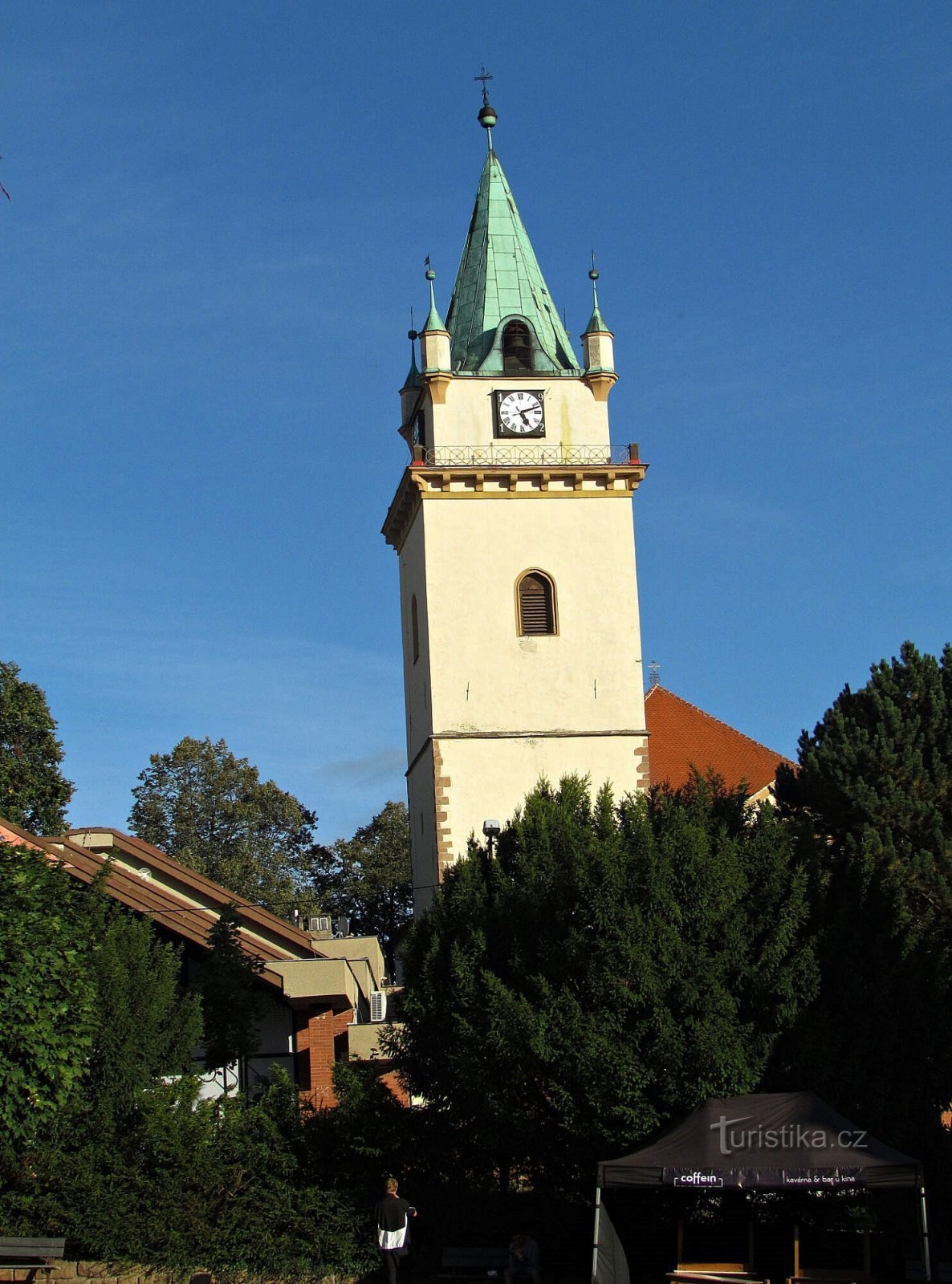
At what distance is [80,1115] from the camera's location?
21156mm

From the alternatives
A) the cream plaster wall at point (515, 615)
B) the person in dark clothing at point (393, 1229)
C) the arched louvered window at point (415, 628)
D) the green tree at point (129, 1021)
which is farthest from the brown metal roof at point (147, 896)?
the arched louvered window at point (415, 628)

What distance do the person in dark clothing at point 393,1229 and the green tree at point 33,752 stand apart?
31.6m

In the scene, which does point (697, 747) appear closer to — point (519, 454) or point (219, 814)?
point (519, 454)

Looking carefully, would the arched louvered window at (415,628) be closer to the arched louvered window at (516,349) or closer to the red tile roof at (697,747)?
the arched louvered window at (516,349)

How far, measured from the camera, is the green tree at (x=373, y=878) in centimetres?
6875

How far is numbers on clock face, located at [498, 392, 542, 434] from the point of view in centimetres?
3959

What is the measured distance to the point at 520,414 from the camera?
39.7 metres

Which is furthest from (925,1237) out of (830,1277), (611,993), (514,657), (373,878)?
(373,878)

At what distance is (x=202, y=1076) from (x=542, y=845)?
611 centimetres

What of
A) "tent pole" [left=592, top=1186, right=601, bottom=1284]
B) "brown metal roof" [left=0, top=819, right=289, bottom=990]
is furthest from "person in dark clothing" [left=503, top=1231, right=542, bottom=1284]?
"brown metal roof" [left=0, top=819, right=289, bottom=990]

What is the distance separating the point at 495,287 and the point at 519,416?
4043 mm

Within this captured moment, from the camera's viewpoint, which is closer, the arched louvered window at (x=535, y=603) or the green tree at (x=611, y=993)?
the green tree at (x=611, y=993)

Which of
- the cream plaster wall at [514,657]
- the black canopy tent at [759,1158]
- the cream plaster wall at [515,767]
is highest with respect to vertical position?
the cream plaster wall at [514,657]

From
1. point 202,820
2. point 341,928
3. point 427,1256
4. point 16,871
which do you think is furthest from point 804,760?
point 202,820
